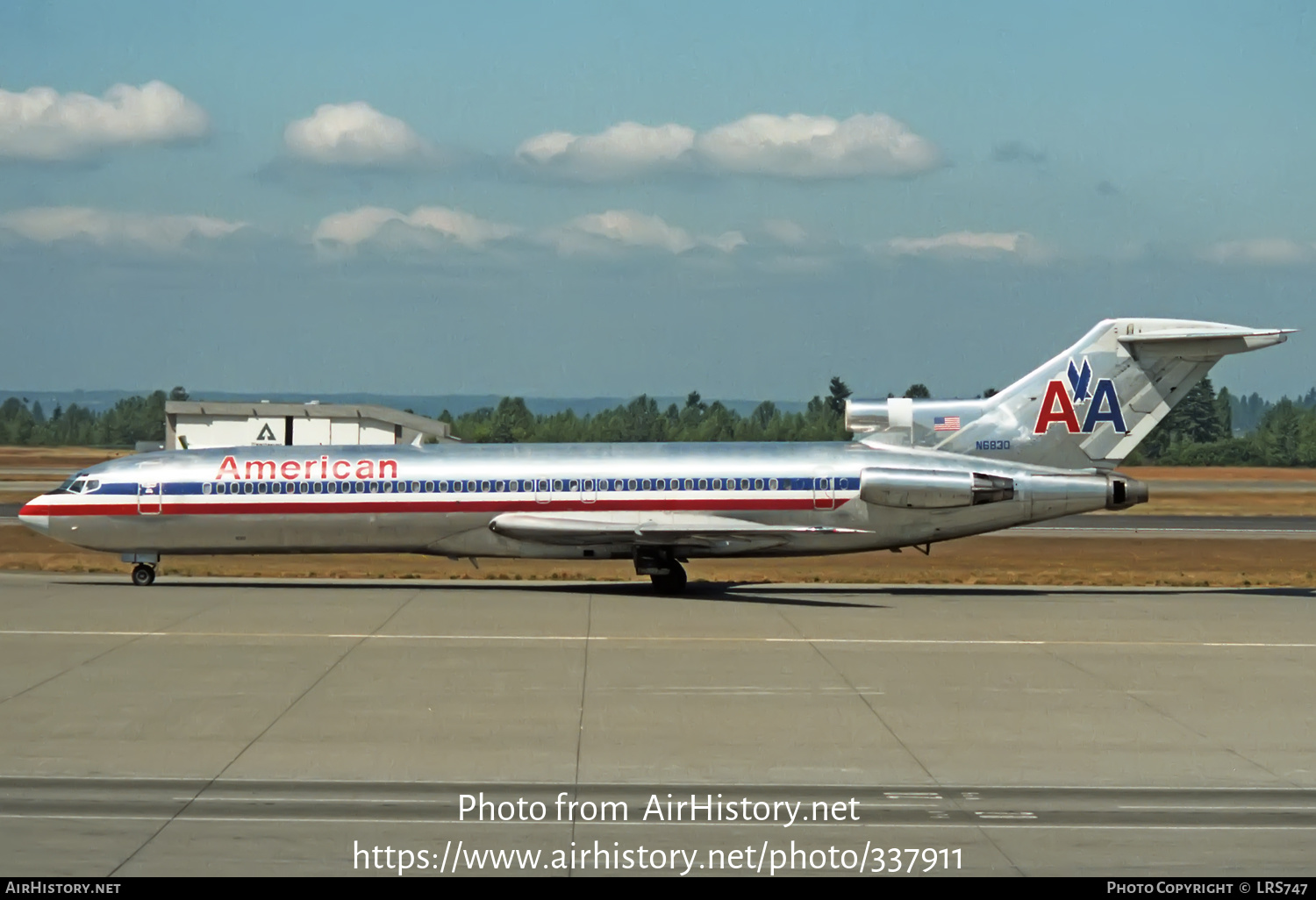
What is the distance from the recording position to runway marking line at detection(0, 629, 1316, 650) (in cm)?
2416

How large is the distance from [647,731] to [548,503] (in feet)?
52.4

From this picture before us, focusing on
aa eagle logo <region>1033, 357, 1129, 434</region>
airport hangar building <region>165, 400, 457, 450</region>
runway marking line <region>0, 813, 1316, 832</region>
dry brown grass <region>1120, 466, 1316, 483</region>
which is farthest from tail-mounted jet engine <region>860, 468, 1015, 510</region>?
dry brown grass <region>1120, 466, 1316, 483</region>

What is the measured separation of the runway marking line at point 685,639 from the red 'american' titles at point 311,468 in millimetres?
8306

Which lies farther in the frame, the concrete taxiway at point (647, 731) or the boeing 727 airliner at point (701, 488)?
the boeing 727 airliner at point (701, 488)

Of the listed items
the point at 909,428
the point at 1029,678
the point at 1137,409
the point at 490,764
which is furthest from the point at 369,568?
the point at 490,764

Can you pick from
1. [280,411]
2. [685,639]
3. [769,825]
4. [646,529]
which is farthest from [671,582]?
[280,411]

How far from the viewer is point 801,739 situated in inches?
637

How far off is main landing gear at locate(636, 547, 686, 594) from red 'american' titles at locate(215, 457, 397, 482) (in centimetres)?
581

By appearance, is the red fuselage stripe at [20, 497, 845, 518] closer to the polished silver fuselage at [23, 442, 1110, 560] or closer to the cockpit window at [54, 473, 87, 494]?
the polished silver fuselage at [23, 442, 1110, 560]

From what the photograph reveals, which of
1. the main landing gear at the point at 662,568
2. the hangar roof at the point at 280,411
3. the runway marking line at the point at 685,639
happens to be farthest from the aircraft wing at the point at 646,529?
the hangar roof at the point at 280,411

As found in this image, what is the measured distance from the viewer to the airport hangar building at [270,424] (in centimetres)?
7294

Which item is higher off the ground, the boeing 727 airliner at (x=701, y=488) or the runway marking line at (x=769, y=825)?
the boeing 727 airliner at (x=701, y=488)

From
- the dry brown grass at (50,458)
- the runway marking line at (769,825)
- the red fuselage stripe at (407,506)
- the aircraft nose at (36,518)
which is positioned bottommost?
the dry brown grass at (50,458)

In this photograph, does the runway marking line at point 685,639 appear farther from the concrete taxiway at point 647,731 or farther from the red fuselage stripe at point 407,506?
the red fuselage stripe at point 407,506
